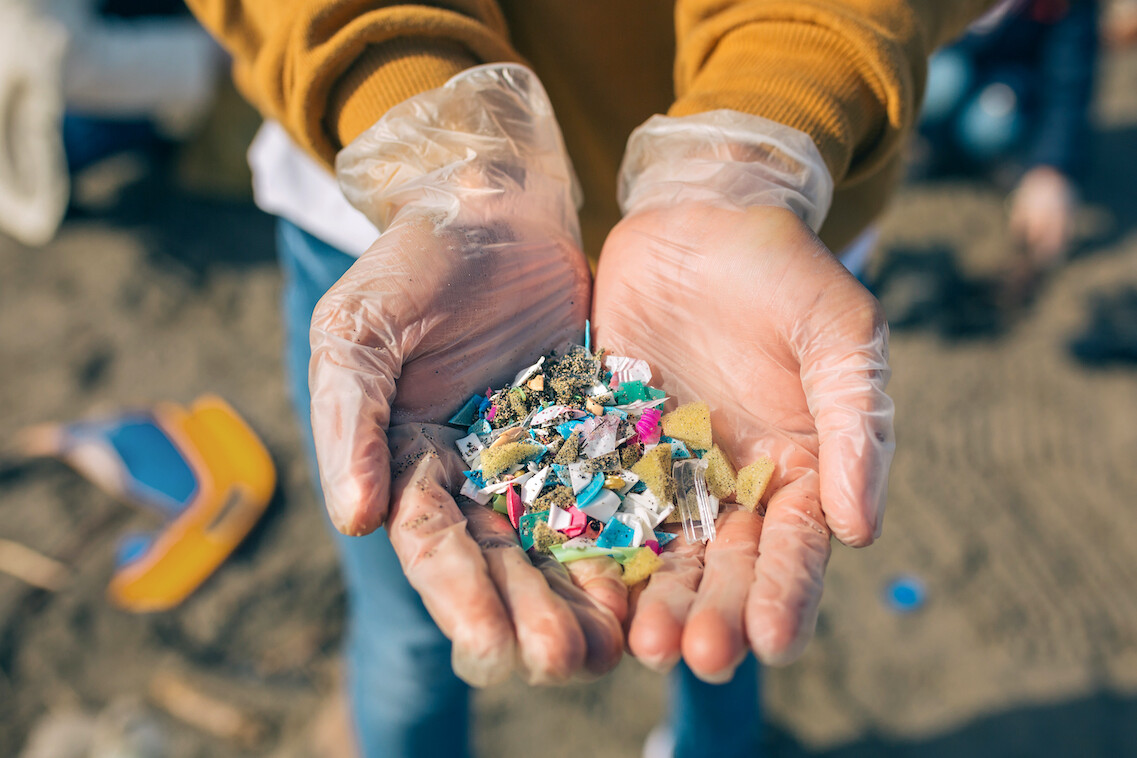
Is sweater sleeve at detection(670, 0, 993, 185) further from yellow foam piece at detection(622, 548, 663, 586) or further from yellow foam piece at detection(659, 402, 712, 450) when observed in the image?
yellow foam piece at detection(622, 548, 663, 586)

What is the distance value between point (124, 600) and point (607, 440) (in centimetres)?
201

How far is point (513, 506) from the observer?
1.37 metres

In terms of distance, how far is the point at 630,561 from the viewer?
1283 millimetres

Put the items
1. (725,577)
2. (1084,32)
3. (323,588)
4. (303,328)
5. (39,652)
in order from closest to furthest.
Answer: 1. (725,577)
2. (303,328)
3. (39,652)
4. (323,588)
5. (1084,32)

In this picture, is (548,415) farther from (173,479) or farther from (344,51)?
(173,479)

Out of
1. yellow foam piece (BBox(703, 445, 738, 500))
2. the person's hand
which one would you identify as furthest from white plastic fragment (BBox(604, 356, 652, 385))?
the person's hand

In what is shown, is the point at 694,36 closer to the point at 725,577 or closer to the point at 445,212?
the point at 445,212

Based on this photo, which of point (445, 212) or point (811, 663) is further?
point (811, 663)

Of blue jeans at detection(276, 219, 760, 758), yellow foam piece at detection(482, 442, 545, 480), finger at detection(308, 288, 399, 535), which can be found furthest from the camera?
blue jeans at detection(276, 219, 760, 758)

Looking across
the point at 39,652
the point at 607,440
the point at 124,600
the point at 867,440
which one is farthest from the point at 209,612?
the point at 867,440

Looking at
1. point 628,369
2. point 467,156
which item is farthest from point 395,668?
point 467,156

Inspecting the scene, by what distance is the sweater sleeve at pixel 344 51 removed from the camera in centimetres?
141

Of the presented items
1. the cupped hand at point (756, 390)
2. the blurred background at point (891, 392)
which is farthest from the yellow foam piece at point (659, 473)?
the blurred background at point (891, 392)

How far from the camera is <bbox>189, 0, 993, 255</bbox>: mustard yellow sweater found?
4.66ft
